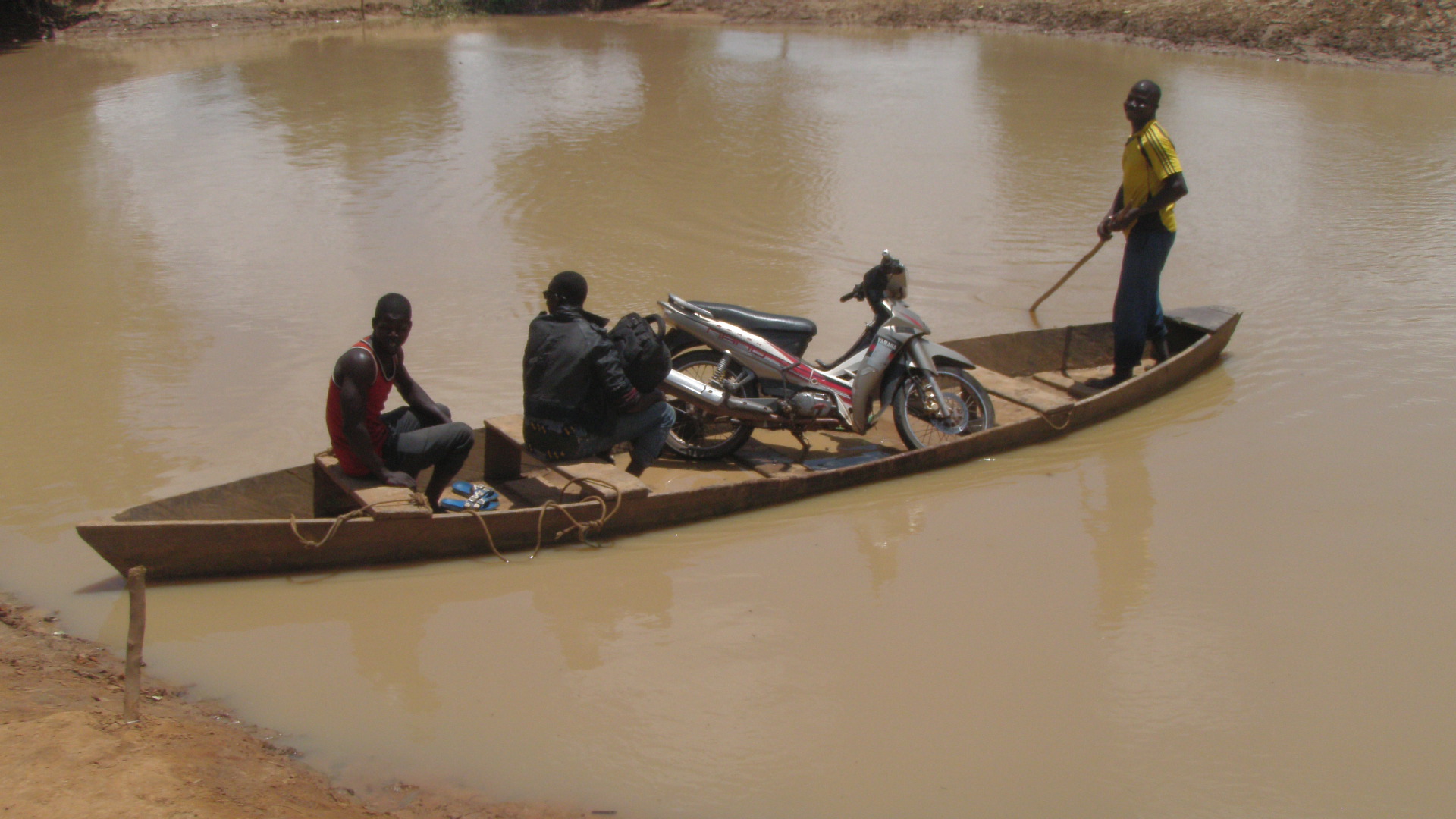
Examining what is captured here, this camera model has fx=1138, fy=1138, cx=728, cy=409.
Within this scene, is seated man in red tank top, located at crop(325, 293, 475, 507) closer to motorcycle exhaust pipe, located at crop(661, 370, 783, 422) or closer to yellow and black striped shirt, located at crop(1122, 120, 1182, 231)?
motorcycle exhaust pipe, located at crop(661, 370, 783, 422)

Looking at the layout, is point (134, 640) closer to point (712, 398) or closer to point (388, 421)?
point (388, 421)

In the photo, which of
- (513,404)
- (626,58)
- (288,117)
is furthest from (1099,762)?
(626,58)

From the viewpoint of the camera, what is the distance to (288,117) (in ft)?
54.1

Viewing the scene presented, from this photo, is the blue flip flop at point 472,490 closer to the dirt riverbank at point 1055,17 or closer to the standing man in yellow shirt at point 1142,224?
the standing man in yellow shirt at point 1142,224

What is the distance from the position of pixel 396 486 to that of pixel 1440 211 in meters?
11.7

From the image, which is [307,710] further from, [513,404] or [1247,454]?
[1247,454]

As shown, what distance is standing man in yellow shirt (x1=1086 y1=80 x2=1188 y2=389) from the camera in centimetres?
691

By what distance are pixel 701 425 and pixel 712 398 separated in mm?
341

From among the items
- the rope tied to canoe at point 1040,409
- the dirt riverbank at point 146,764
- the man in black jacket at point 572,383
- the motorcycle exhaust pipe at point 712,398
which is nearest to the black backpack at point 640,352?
the man in black jacket at point 572,383

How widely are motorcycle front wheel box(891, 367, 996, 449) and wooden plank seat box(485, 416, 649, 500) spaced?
1643 mm

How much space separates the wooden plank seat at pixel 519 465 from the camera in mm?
5258

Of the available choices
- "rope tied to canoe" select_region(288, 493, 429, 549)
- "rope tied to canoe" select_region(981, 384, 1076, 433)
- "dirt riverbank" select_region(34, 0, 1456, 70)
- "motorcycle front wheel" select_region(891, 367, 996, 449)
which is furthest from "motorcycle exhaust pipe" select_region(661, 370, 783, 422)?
"dirt riverbank" select_region(34, 0, 1456, 70)

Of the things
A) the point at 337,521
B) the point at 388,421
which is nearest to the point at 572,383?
the point at 388,421

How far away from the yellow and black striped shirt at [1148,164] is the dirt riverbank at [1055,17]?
17284 millimetres
